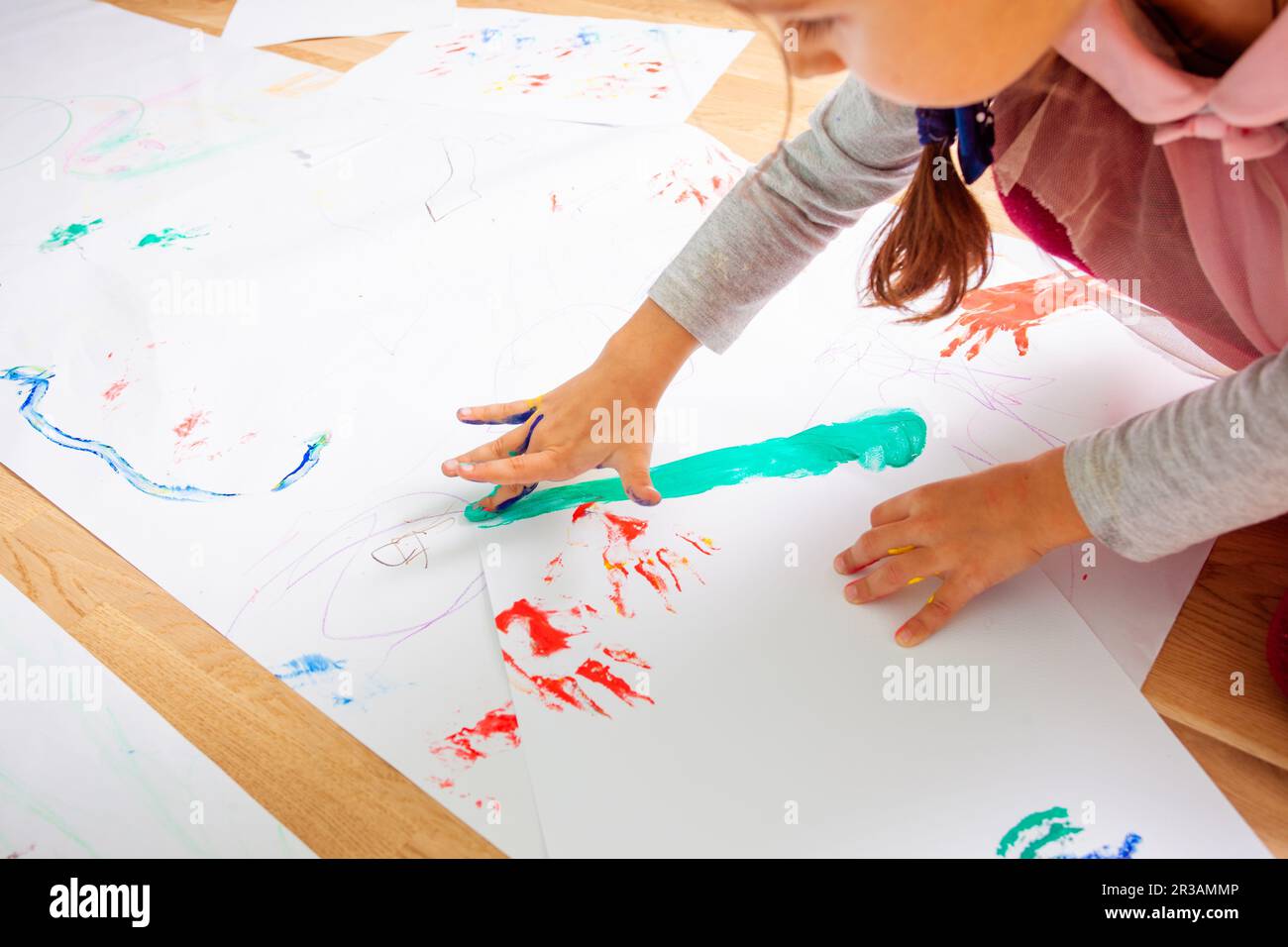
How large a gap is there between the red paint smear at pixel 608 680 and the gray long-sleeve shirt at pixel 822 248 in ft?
0.75

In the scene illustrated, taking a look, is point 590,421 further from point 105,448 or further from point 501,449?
point 105,448

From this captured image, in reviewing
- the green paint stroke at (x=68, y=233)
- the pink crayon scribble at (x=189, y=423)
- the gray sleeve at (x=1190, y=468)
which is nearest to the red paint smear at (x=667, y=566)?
the gray sleeve at (x=1190, y=468)

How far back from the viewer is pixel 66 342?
0.70 m

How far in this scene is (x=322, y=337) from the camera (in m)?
0.69

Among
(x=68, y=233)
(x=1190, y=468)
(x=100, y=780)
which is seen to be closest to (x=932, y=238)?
(x=1190, y=468)

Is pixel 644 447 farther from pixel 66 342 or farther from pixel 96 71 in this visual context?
pixel 96 71

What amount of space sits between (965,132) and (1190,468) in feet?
0.72

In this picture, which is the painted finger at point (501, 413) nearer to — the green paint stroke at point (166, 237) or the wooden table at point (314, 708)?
the wooden table at point (314, 708)

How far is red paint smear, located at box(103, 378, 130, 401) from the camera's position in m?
0.66

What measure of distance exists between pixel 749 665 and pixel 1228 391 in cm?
27

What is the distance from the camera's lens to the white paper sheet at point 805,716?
1.36 ft

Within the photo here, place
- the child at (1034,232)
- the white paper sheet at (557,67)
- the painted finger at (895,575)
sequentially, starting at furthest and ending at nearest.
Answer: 1. the white paper sheet at (557,67)
2. the painted finger at (895,575)
3. the child at (1034,232)

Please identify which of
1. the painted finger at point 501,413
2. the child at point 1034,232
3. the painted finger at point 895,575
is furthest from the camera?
the painted finger at point 501,413

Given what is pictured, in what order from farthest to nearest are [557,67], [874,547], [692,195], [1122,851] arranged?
[557,67]
[692,195]
[874,547]
[1122,851]
